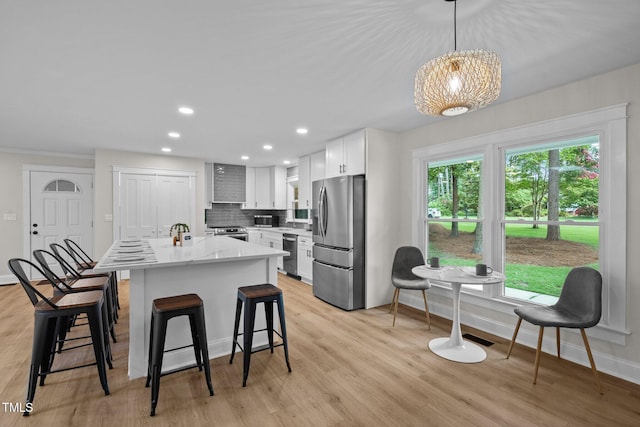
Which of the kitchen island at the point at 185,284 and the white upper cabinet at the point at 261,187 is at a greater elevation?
the white upper cabinet at the point at 261,187

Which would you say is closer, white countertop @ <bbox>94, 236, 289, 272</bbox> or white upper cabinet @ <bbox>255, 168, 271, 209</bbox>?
white countertop @ <bbox>94, 236, 289, 272</bbox>

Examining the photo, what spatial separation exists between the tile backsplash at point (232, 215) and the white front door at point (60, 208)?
7.28ft

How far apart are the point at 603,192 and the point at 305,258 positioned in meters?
4.07

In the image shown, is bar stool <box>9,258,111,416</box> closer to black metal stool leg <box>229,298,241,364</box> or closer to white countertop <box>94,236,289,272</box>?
white countertop <box>94,236,289,272</box>

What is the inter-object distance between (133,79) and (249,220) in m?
5.06

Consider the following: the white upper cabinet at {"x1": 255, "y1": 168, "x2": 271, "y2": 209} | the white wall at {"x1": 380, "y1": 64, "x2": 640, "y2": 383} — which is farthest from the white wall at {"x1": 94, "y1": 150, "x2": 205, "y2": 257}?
the white wall at {"x1": 380, "y1": 64, "x2": 640, "y2": 383}

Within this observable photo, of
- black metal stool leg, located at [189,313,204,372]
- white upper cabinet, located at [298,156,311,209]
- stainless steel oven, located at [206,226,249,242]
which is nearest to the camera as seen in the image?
black metal stool leg, located at [189,313,204,372]

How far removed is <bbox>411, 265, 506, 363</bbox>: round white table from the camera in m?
2.67

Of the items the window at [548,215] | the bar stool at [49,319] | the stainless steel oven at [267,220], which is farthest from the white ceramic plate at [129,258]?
the stainless steel oven at [267,220]

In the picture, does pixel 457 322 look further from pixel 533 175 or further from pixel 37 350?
pixel 37 350

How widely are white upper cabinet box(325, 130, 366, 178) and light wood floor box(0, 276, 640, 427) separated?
225 centimetres

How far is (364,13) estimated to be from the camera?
174cm

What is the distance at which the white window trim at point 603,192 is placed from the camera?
240 cm

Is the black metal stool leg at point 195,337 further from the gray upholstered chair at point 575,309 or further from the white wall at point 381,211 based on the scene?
the gray upholstered chair at point 575,309
